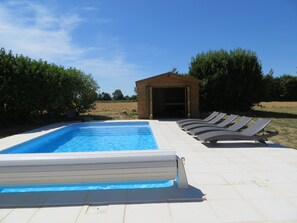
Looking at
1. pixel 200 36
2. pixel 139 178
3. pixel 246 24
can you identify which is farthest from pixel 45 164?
pixel 200 36

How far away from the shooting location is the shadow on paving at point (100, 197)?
168 inches

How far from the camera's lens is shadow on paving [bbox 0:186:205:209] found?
14.0 feet

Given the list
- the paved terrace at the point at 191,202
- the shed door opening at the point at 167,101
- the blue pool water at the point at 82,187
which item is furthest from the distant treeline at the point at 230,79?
the blue pool water at the point at 82,187

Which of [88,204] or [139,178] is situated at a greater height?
[139,178]

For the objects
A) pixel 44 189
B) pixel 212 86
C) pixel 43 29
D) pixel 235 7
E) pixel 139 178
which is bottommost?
pixel 44 189

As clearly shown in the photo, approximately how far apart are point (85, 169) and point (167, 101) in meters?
18.6

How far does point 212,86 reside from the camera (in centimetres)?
2225

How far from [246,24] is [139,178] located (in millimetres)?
14227

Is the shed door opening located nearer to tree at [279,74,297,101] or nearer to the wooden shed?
the wooden shed

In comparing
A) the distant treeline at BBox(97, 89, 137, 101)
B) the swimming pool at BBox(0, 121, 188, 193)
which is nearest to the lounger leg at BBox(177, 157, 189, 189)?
the swimming pool at BBox(0, 121, 188, 193)

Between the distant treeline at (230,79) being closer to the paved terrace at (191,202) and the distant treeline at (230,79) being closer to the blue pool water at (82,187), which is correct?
the paved terrace at (191,202)

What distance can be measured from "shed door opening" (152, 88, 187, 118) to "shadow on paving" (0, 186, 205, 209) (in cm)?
1683

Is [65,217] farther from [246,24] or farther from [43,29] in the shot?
[246,24]

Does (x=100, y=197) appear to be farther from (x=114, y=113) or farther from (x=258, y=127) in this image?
(x=114, y=113)
